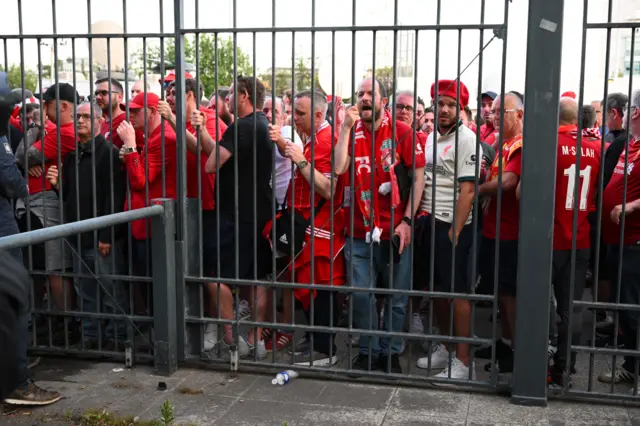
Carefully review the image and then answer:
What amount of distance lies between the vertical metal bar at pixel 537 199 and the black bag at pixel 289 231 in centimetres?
147

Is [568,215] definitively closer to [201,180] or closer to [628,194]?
[628,194]

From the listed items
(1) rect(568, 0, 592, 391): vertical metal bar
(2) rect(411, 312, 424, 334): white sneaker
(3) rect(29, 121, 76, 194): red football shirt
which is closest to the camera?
(1) rect(568, 0, 592, 391): vertical metal bar

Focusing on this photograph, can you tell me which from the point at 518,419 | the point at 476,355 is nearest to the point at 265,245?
A: the point at 476,355

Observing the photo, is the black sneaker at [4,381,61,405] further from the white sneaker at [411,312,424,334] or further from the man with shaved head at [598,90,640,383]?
the man with shaved head at [598,90,640,383]

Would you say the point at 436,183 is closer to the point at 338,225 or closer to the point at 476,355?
the point at 338,225

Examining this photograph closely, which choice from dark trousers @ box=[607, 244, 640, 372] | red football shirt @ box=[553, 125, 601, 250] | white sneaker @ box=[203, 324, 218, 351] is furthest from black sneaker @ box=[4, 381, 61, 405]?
dark trousers @ box=[607, 244, 640, 372]

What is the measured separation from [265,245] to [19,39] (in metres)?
2.28

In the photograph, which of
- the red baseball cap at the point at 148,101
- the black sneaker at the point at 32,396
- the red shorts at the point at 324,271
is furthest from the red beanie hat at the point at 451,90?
the black sneaker at the point at 32,396

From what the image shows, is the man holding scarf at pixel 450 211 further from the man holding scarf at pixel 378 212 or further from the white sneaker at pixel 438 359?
the man holding scarf at pixel 378 212

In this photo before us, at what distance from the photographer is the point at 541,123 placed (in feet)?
15.4

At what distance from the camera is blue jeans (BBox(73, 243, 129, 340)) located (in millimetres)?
5855

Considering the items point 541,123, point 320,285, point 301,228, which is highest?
point 541,123

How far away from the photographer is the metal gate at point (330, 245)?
4781 millimetres

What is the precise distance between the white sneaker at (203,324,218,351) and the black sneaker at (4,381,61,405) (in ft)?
3.76
